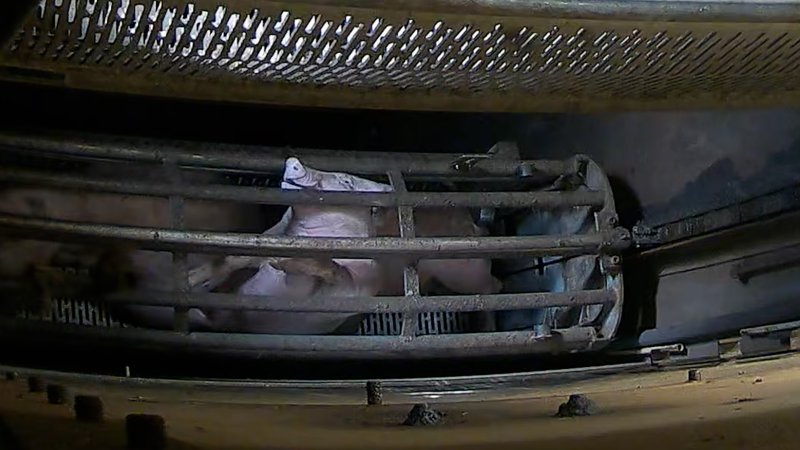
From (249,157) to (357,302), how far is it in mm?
286

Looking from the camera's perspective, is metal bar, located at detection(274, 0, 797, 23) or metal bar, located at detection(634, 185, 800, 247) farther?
metal bar, located at detection(634, 185, 800, 247)

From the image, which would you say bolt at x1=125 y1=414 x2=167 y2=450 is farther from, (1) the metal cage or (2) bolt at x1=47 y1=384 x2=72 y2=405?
(1) the metal cage

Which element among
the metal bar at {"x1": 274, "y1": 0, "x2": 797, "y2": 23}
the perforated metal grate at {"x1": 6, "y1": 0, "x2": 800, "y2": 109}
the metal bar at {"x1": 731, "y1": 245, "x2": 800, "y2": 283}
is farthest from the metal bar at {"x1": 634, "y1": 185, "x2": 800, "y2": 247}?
the metal bar at {"x1": 274, "y1": 0, "x2": 797, "y2": 23}

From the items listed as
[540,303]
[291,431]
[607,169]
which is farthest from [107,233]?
[607,169]

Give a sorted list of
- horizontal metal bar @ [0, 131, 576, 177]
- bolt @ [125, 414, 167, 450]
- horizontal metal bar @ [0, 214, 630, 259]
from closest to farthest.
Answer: bolt @ [125, 414, 167, 450], horizontal metal bar @ [0, 214, 630, 259], horizontal metal bar @ [0, 131, 576, 177]

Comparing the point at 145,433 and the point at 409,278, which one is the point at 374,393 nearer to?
the point at 409,278

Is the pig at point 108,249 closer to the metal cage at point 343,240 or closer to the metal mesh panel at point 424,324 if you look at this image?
the metal cage at point 343,240

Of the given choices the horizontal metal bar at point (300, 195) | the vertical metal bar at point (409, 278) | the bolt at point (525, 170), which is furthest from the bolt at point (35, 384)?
the bolt at point (525, 170)

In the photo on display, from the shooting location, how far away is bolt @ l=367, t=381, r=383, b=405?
1.22 meters

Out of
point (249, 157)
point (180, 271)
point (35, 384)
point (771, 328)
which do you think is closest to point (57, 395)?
point (35, 384)

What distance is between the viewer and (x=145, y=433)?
26.5 inches

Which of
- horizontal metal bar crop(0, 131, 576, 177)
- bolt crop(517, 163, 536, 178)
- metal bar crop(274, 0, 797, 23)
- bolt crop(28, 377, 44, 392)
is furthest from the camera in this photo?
bolt crop(517, 163, 536, 178)

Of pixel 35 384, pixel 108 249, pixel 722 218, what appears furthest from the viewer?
pixel 722 218

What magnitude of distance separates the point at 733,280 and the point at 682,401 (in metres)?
0.53
